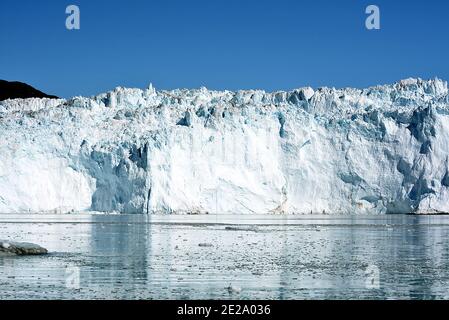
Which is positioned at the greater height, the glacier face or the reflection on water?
the glacier face

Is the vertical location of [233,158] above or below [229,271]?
above

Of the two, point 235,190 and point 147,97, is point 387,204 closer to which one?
point 235,190

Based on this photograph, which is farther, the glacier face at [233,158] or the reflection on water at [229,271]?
the glacier face at [233,158]

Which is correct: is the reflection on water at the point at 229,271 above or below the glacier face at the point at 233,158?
below

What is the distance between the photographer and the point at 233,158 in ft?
196

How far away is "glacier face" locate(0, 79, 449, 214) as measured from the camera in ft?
180

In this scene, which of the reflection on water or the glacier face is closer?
the reflection on water

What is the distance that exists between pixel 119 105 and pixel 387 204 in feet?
88.2

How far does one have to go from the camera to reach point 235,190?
58375mm

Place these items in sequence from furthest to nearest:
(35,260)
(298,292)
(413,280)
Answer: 1. (35,260)
2. (413,280)
3. (298,292)

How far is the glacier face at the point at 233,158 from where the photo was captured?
2165 inches

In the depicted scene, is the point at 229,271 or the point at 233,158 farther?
the point at 233,158

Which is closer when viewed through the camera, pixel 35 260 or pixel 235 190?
pixel 35 260
